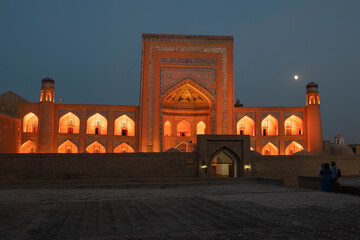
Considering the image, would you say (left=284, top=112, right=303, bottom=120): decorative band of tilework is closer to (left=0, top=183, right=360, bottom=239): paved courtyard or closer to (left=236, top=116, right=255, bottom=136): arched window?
(left=236, top=116, right=255, bottom=136): arched window

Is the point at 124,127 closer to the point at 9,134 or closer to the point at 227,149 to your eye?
the point at 9,134

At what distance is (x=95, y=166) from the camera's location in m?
11.8

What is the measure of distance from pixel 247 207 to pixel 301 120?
1840 cm

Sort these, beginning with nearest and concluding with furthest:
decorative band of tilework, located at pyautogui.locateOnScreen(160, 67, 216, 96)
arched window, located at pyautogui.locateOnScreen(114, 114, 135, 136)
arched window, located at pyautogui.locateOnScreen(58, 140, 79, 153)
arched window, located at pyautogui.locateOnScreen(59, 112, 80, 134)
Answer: decorative band of tilework, located at pyautogui.locateOnScreen(160, 67, 216, 96)
arched window, located at pyautogui.locateOnScreen(58, 140, 79, 153)
arched window, located at pyautogui.locateOnScreen(59, 112, 80, 134)
arched window, located at pyautogui.locateOnScreen(114, 114, 135, 136)

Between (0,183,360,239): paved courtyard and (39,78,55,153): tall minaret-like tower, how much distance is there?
14.7m

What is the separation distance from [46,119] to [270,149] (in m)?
15.2

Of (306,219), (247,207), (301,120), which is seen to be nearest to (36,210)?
(247,207)

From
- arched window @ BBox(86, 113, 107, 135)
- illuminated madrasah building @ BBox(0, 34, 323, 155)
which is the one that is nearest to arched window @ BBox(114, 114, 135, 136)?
illuminated madrasah building @ BBox(0, 34, 323, 155)

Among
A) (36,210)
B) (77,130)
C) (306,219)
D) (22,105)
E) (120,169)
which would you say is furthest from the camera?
(77,130)

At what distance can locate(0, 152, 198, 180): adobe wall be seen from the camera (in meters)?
11.4

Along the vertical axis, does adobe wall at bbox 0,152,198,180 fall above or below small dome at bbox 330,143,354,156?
below

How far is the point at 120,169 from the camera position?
12.0m

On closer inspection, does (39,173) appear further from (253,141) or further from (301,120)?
(301,120)

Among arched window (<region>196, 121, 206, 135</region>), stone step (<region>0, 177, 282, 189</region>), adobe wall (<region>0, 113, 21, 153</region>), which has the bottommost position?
stone step (<region>0, 177, 282, 189</region>)
